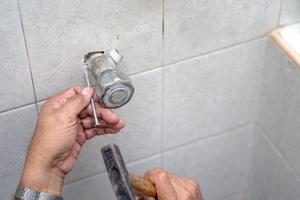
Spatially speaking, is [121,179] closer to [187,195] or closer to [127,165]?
[187,195]

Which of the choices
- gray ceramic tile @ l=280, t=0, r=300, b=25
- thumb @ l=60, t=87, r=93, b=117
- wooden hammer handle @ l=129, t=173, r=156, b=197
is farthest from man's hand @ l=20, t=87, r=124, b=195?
gray ceramic tile @ l=280, t=0, r=300, b=25

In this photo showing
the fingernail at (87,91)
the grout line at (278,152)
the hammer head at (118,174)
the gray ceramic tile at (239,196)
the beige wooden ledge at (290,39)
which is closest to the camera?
the hammer head at (118,174)

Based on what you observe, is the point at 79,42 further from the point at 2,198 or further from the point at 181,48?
the point at 2,198

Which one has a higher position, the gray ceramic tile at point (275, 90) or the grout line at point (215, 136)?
the gray ceramic tile at point (275, 90)

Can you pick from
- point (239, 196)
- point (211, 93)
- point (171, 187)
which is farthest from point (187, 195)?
point (239, 196)

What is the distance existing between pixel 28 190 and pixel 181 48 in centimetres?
40

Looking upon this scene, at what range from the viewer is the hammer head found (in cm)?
69

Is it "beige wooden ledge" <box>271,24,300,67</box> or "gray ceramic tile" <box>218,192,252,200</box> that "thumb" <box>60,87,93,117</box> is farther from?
"gray ceramic tile" <box>218,192,252,200</box>

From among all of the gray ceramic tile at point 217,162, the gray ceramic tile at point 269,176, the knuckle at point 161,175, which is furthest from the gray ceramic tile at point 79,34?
the gray ceramic tile at point 269,176

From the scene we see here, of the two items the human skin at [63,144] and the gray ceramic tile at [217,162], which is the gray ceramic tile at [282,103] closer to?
the gray ceramic tile at [217,162]

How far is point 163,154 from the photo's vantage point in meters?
1.10

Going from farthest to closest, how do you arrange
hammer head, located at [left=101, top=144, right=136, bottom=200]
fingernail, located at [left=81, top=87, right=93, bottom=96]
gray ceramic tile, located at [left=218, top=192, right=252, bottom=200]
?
gray ceramic tile, located at [left=218, top=192, right=252, bottom=200] < fingernail, located at [left=81, top=87, right=93, bottom=96] < hammer head, located at [left=101, top=144, right=136, bottom=200]

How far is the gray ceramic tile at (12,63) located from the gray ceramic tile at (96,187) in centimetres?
27

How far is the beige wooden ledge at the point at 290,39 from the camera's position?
0.95 meters
